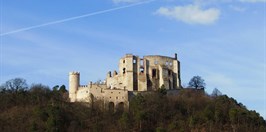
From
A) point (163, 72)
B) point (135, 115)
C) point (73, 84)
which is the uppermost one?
point (163, 72)

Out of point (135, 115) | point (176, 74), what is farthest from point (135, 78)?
point (135, 115)

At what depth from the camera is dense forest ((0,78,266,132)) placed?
68500mm

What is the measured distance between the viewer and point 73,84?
259 ft

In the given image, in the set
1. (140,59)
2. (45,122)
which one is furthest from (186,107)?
(45,122)

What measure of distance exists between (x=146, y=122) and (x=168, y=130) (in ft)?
10.3

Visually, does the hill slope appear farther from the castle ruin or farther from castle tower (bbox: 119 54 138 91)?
castle tower (bbox: 119 54 138 91)

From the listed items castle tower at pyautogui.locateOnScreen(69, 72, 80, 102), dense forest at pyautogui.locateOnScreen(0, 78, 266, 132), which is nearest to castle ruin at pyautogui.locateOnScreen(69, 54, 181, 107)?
castle tower at pyautogui.locateOnScreen(69, 72, 80, 102)

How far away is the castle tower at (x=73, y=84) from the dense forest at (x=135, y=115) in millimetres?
1228

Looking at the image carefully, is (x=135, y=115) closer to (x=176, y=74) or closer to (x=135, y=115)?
(x=135, y=115)

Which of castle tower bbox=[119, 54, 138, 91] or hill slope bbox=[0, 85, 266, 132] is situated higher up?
castle tower bbox=[119, 54, 138, 91]

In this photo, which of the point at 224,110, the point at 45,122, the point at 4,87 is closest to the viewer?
the point at 45,122

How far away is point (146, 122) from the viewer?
70000 millimetres

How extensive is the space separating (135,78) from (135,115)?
11148 mm

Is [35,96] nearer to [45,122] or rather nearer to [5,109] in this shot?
[5,109]
